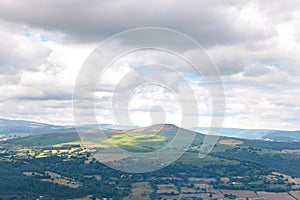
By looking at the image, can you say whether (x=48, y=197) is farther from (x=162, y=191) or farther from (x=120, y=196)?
(x=162, y=191)

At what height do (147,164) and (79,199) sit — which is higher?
(147,164)

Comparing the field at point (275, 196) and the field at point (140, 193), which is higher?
the field at point (275, 196)

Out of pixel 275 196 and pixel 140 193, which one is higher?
pixel 275 196

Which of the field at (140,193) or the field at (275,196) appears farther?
the field at (275,196)

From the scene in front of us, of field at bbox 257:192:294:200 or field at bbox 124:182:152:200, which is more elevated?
field at bbox 257:192:294:200

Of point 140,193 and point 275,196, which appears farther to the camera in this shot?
point 275,196

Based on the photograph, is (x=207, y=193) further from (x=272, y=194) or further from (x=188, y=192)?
(x=272, y=194)

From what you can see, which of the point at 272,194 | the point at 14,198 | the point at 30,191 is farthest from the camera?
the point at 272,194

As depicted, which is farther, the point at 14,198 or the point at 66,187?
the point at 66,187

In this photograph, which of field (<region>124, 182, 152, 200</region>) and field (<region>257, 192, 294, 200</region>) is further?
field (<region>257, 192, 294, 200</region>)

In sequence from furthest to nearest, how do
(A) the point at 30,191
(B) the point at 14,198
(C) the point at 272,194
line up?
(C) the point at 272,194 → (A) the point at 30,191 → (B) the point at 14,198

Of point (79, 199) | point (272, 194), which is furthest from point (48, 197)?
point (272, 194)
